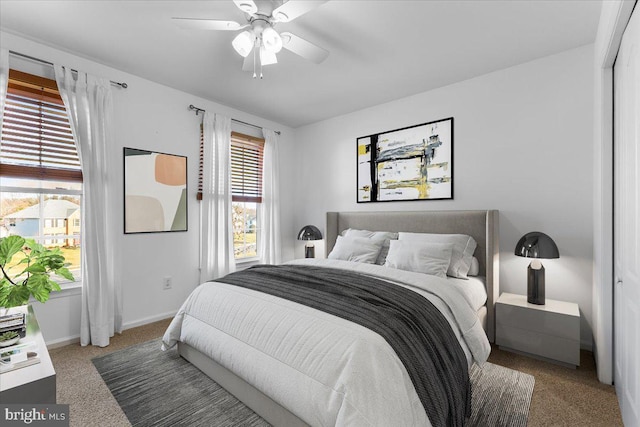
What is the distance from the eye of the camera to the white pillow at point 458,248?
2709 mm

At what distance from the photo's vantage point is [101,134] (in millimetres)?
2814

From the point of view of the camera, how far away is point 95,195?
2758 mm

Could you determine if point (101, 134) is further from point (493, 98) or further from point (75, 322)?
point (493, 98)

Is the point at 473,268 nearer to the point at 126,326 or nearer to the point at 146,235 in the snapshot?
the point at 146,235

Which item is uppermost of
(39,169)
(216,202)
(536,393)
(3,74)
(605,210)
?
(3,74)

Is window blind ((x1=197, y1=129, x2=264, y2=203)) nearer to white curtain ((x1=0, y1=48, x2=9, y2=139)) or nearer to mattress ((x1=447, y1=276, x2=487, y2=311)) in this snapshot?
white curtain ((x1=0, y1=48, x2=9, y2=139))

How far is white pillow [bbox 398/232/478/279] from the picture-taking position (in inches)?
107

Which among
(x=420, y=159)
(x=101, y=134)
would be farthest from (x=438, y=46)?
(x=101, y=134)

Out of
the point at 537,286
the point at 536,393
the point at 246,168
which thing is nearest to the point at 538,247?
the point at 537,286

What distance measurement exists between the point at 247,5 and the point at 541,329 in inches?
124

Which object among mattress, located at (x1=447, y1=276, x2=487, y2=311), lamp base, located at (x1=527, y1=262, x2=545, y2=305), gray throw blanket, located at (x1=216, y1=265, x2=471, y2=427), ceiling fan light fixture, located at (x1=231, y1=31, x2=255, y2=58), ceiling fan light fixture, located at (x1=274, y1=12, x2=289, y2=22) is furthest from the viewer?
lamp base, located at (x1=527, y1=262, x2=545, y2=305)

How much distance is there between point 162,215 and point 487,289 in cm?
345

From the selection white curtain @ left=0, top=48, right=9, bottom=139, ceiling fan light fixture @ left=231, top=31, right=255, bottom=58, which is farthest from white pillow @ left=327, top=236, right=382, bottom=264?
white curtain @ left=0, top=48, right=9, bottom=139

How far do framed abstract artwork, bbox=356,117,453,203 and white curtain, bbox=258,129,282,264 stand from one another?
1.26 m
